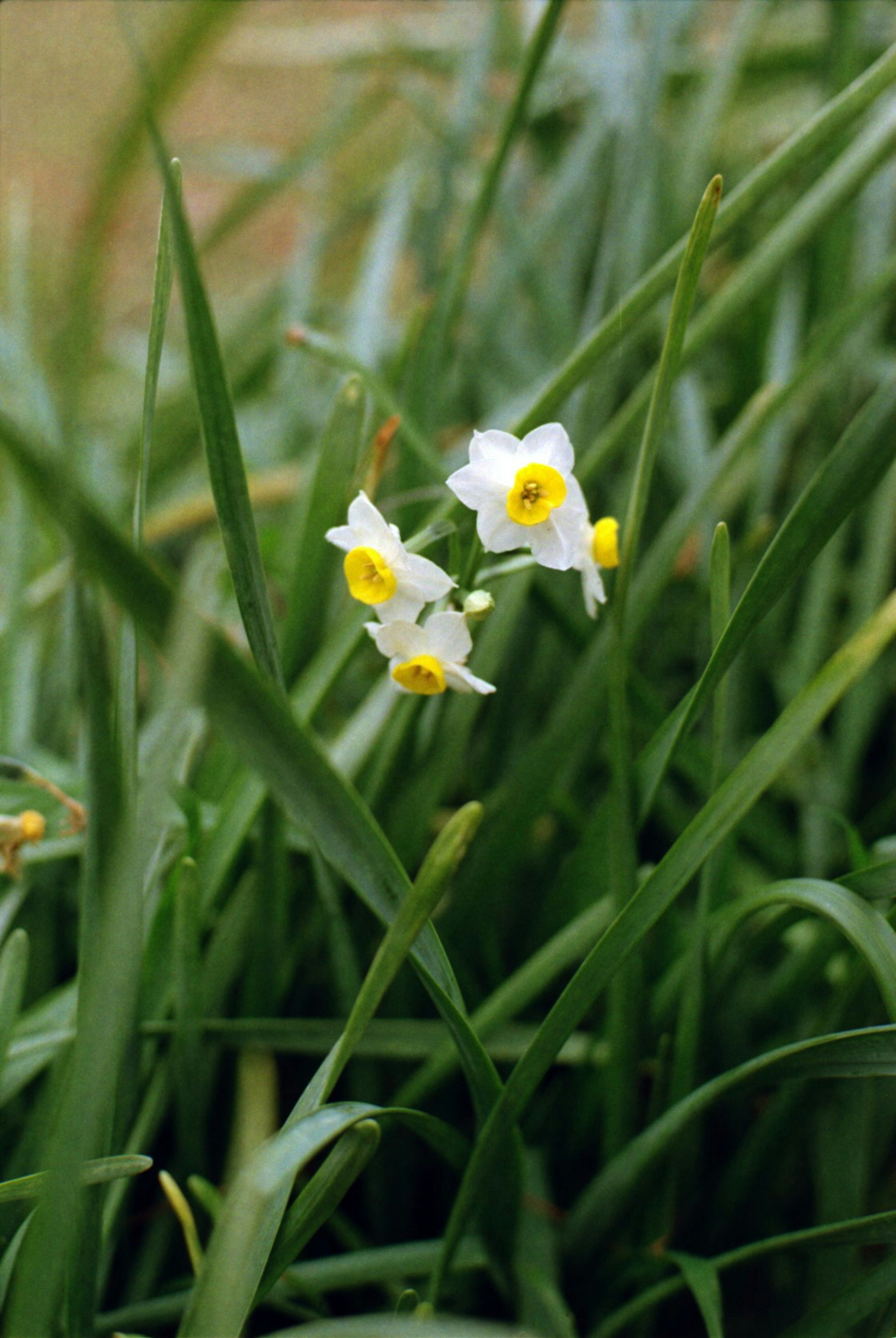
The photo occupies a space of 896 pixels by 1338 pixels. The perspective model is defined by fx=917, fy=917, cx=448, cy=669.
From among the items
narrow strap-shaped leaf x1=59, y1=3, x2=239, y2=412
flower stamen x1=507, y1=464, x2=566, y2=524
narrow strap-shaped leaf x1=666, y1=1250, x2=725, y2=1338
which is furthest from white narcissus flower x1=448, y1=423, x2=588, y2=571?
narrow strap-shaped leaf x1=666, y1=1250, x2=725, y2=1338

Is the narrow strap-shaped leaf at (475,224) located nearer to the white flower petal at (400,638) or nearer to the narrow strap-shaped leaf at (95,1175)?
the white flower petal at (400,638)

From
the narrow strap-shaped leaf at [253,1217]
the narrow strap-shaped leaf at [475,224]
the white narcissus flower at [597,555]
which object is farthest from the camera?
the narrow strap-shaped leaf at [475,224]

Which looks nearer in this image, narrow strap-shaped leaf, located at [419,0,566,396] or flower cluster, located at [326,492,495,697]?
flower cluster, located at [326,492,495,697]

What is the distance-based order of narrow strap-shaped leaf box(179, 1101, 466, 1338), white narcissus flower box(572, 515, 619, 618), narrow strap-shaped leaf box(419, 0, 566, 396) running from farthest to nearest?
1. narrow strap-shaped leaf box(419, 0, 566, 396)
2. white narcissus flower box(572, 515, 619, 618)
3. narrow strap-shaped leaf box(179, 1101, 466, 1338)

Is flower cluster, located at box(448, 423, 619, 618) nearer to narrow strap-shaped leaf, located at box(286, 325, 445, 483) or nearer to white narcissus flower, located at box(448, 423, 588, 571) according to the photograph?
white narcissus flower, located at box(448, 423, 588, 571)

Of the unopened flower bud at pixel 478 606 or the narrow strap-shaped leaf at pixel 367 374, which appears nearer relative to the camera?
the unopened flower bud at pixel 478 606

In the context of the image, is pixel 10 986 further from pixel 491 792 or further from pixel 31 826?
pixel 491 792

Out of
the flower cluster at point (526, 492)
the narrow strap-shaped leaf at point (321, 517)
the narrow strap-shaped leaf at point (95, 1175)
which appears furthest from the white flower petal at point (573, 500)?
the narrow strap-shaped leaf at point (95, 1175)

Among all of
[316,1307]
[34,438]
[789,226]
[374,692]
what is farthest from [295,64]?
[316,1307]

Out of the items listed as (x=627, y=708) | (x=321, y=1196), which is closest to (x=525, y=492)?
(x=627, y=708)
